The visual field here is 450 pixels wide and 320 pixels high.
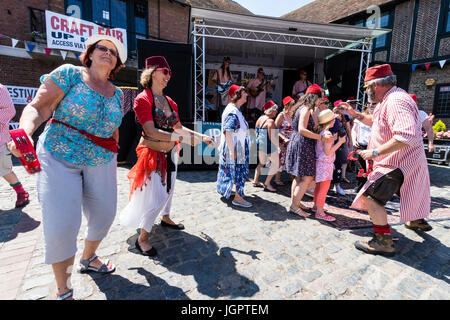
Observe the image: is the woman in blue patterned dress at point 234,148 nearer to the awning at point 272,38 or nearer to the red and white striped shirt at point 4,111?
the red and white striped shirt at point 4,111

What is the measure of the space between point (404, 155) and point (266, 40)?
7648mm

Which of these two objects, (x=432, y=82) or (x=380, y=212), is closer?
(x=380, y=212)

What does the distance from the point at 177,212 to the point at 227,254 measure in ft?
4.40

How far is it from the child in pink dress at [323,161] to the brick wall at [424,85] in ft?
49.6

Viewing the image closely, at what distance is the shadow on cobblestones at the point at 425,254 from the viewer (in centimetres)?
228

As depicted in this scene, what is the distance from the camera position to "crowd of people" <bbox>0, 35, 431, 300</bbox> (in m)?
1.58

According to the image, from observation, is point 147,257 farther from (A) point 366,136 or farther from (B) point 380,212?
(A) point 366,136

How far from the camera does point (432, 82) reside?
44.1 feet

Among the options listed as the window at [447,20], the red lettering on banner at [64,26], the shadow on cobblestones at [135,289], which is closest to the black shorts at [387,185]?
the shadow on cobblestones at [135,289]

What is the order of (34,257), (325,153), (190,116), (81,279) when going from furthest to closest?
1. (190,116)
2. (325,153)
3. (34,257)
4. (81,279)

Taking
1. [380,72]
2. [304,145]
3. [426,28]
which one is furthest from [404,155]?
[426,28]

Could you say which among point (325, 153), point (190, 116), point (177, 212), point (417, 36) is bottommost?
point (177, 212)

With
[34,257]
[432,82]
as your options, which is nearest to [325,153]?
[34,257]
